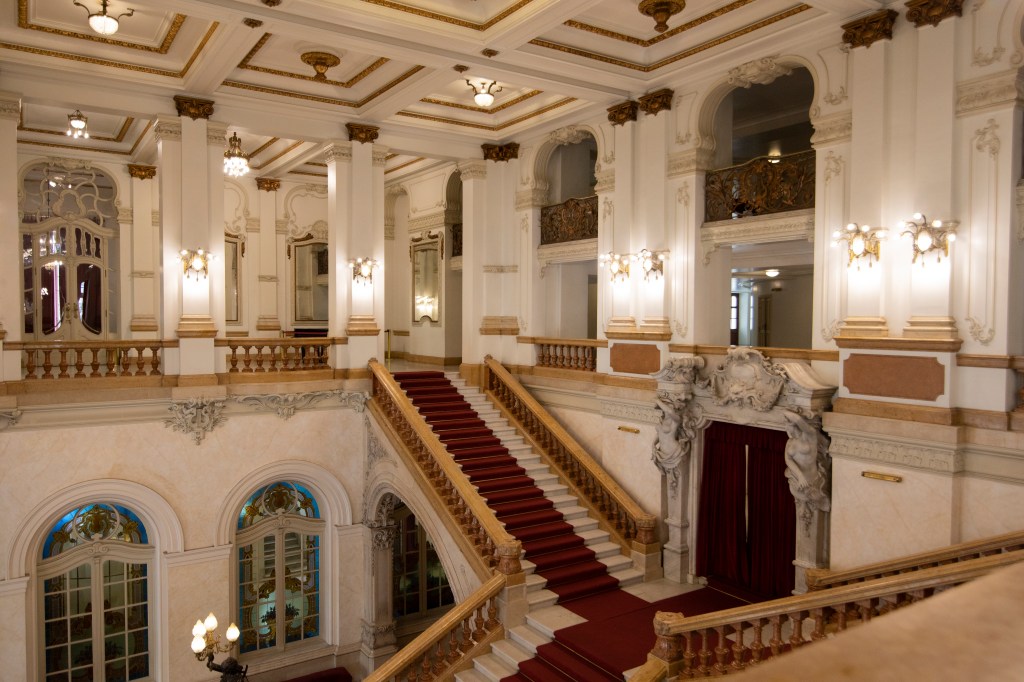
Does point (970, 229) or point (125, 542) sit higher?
point (970, 229)

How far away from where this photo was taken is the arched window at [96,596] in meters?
11.8

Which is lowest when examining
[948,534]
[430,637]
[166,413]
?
[430,637]

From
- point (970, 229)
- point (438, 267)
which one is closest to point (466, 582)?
point (970, 229)

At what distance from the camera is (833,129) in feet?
31.8

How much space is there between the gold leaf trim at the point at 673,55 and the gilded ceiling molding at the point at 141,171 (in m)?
10.4

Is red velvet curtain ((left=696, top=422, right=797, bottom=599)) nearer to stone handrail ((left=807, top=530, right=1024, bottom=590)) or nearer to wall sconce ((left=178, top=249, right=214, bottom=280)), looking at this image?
stone handrail ((left=807, top=530, right=1024, bottom=590))

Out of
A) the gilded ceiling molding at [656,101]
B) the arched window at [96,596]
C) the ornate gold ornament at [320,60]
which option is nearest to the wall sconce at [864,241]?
the gilded ceiling molding at [656,101]

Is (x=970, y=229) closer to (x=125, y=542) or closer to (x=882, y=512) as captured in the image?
(x=882, y=512)

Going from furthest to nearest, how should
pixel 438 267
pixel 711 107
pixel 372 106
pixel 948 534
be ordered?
1. pixel 438 267
2. pixel 372 106
3. pixel 711 107
4. pixel 948 534

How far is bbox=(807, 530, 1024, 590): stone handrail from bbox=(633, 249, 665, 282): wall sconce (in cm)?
504

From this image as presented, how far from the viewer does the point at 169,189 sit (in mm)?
12305

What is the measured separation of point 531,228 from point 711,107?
15.0ft

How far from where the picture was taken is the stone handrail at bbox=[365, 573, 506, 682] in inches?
360

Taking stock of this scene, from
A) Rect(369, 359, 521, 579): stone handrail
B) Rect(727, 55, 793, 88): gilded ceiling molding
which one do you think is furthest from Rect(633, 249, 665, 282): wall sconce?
Rect(369, 359, 521, 579): stone handrail
